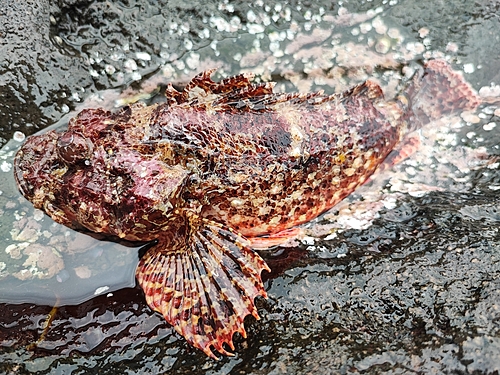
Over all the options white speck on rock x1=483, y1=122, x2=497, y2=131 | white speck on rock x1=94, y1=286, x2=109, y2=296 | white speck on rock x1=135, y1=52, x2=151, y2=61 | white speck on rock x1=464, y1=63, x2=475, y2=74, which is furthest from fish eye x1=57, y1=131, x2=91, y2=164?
white speck on rock x1=464, y1=63, x2=475, y2=74

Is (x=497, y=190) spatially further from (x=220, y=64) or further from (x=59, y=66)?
(x=59, y=66)

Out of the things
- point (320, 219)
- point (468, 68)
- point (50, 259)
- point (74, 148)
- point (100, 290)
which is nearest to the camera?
point (74, 148)

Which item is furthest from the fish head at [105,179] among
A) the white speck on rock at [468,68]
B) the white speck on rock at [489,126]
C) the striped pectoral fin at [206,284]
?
the white speck on rock at [468,68]

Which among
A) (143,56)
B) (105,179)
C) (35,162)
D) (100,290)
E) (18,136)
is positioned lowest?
(100,290)

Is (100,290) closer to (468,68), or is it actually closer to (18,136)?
(18,136)

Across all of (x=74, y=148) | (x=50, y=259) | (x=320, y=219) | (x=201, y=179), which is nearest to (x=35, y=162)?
(x=74, y=148)

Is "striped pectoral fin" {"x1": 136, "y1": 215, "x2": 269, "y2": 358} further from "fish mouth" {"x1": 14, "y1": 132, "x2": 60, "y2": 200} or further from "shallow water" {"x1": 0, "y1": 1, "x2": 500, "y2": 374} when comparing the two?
"fish mouth" {"x1": 14, "y1": 132, "x2": 60, "y2": 200}

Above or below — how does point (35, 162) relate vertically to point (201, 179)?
above
